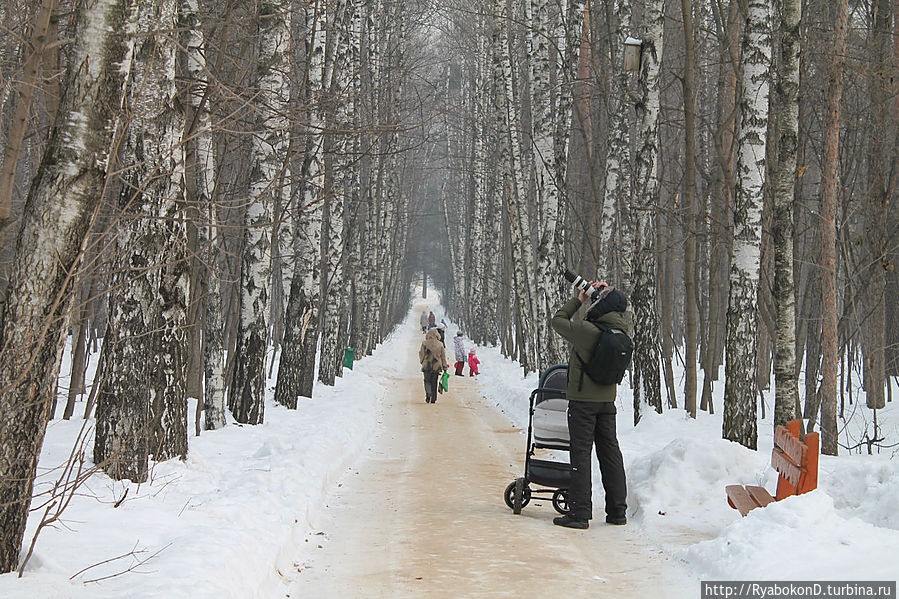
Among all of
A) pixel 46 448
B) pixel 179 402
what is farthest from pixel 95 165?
pixel 46 448

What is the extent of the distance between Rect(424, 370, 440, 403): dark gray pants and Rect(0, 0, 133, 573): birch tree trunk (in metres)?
16.6

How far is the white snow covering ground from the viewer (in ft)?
16.5

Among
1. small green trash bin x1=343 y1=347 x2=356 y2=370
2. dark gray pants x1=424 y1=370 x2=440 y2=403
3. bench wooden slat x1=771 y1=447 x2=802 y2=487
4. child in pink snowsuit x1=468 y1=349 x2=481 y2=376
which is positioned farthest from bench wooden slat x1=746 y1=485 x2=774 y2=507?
child in pink snowsuit x1=468 y1=349 x2=481 y2=376

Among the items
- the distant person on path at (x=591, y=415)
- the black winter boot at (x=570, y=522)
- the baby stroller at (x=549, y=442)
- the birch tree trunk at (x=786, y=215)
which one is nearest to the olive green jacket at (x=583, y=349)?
the distant person on path at (x=591, y=415)

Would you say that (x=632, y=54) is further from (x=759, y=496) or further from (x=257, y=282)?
(x=759, y=496)

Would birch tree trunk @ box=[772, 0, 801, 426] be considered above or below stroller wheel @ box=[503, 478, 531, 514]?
above

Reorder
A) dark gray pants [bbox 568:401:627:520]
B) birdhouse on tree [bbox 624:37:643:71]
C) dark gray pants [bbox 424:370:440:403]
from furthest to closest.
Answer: dark gray pants [bbox 424:370:440:403] < birdhouse on tree [bbox 624:37:643:71] < dark gray pants [bbox 568:401:627:520]

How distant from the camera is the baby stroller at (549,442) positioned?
327 inches

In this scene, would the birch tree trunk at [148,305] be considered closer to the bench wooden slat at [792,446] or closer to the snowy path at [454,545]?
the snowy path at [454,545]

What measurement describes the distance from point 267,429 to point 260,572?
7397mm

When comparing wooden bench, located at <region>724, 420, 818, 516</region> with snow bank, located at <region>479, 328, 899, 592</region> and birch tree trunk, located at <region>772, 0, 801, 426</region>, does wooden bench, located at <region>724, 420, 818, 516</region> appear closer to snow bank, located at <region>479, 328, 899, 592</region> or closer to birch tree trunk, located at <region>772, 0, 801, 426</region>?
snow bank, located at <region>479, 328, 899, 592</region>

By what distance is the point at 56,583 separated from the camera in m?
4.81

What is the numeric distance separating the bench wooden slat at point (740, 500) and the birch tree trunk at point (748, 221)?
3.18m

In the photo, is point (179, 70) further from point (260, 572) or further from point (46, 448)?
point (260, 572)
